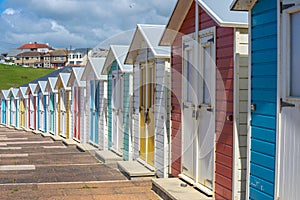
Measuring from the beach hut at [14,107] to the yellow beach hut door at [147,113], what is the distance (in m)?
23.5

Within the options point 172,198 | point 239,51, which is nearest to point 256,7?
point 239,51

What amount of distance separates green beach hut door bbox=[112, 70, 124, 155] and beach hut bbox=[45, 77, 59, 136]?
10075 mm

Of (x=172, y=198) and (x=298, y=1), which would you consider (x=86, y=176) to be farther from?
(x=298, y=1)

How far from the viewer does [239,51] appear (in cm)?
621

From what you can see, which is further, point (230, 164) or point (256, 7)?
point (230, 164)

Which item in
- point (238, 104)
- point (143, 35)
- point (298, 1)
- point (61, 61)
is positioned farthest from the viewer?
point (61, 61)

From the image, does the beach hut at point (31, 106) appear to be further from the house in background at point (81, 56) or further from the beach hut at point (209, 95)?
the beach hut at point (209, 95)

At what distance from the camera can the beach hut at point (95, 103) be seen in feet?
48.7

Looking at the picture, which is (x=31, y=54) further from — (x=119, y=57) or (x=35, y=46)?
(x=119, y=57)

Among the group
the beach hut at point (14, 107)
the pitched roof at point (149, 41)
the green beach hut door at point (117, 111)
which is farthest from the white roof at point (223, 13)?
the beach hut at point (14, 107)

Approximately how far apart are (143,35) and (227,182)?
458 centimetres

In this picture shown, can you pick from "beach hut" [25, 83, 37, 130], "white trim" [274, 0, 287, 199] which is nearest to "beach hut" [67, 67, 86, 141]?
"beach hut" [25, 83, 37, 130]

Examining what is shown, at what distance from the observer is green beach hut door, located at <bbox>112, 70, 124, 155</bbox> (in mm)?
13031

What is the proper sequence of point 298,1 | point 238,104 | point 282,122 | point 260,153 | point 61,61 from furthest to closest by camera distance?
1. point 61,61
2. point 238,104
3. point 260,153
4. point 282,122
5. point 298,1
